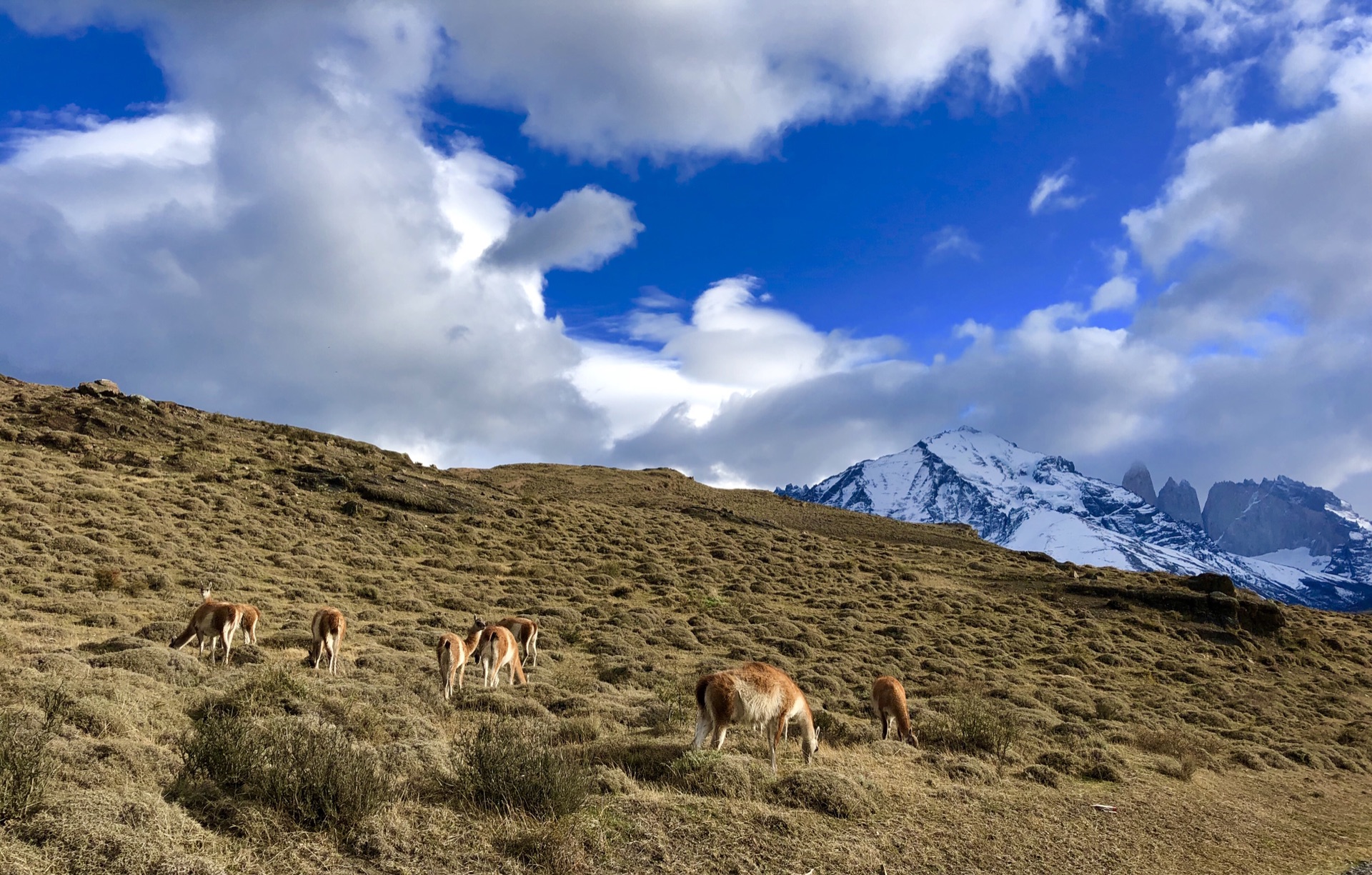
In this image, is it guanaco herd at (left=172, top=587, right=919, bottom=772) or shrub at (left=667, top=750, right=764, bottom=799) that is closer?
shrub at (left=667, top=750, right=764, bottom=799)

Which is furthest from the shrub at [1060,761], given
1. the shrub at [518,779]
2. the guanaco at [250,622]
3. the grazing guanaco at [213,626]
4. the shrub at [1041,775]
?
the guanaco at [250,622]

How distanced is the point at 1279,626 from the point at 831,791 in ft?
120

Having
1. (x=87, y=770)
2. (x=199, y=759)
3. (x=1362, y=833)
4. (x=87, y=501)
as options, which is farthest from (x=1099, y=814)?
(x=87, y=501)

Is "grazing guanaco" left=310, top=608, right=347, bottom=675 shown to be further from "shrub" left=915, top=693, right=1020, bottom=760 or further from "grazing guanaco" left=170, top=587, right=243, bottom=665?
"shrub" left=915, top=693, right=1020, bottom=760

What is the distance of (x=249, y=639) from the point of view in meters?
13.6

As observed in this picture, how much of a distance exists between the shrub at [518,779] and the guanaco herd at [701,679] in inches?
77.6

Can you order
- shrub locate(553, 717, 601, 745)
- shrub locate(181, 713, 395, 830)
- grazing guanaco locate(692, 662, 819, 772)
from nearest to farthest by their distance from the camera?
shrub locate(181, 713, 395, 830) → grazing guanaco locate(692, 662, 819, 772) → shrub locate(553, 717, 601, 745)

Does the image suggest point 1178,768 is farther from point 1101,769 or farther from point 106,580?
point 106,580

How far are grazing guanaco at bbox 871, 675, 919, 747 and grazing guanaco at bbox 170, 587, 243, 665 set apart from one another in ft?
34.8

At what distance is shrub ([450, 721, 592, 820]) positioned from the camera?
6609 mm

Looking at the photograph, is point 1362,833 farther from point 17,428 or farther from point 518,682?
point 17,428

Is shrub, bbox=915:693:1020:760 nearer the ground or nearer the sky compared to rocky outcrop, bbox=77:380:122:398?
nearer the ground

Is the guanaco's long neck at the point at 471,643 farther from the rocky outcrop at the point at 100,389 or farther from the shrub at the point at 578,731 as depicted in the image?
the rocky outcrop at the point at 100,389

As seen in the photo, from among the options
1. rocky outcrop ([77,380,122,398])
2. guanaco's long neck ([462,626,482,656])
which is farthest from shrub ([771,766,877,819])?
rocky outcrop ([77,380,122,398])
